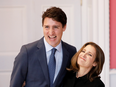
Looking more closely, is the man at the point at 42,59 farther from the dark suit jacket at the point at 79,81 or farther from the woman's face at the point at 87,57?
the woman's face at the point at 87,57

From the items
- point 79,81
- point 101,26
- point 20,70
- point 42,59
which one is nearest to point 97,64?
point 79,81

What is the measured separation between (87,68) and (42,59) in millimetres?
381

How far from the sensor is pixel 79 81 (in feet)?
4.94

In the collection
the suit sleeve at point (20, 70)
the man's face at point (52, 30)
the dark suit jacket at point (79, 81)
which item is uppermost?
the man's face at point (52, 30)

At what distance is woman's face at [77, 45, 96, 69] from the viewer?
1452 mm

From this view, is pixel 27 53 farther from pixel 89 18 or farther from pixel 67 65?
pixel 89 18

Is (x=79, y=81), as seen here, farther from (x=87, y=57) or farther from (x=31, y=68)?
(x=31, y=68)

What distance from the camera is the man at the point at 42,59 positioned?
1427mm

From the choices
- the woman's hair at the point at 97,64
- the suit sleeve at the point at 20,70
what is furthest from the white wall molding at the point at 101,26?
the suit sleeve at the point at 20,70

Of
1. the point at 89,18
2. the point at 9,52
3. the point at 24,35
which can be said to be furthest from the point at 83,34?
the point at 9,52

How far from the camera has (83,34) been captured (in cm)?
264

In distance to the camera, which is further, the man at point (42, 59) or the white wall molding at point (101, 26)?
the white wall molding at point (101, 26)

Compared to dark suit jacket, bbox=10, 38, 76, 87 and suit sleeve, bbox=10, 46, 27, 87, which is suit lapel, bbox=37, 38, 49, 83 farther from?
suit sleeve, bbox=10, 46, 27, 87

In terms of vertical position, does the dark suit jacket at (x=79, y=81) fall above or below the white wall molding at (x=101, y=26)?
below
